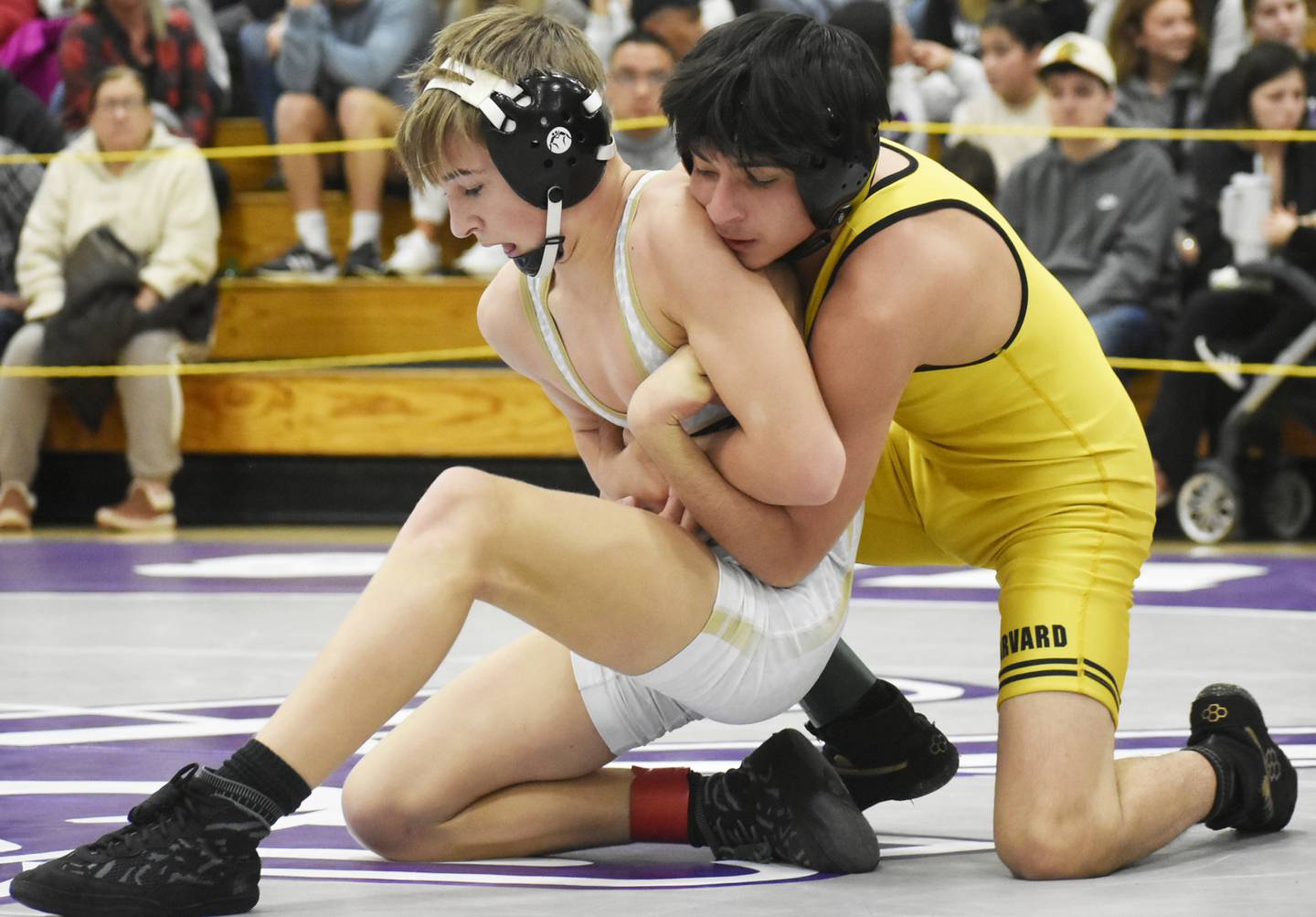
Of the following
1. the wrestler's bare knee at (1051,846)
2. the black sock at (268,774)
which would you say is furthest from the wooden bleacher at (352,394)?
the black sock at (268,774)

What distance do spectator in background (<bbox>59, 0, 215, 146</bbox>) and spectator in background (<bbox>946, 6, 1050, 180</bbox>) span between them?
2728 millimetres

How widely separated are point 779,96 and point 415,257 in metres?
4.61

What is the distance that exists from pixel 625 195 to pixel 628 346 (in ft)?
0.63

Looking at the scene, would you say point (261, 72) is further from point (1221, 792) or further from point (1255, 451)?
point (1221, 792)

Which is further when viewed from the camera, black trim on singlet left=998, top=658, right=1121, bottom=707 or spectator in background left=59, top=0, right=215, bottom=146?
spectator in background left=59, top=0, right=215, bottom=146

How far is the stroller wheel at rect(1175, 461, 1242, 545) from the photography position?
5.78 m

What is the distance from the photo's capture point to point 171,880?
2.08 metres

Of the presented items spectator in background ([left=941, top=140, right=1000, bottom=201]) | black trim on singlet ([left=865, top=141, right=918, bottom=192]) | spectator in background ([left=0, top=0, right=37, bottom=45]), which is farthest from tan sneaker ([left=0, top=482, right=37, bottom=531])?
black trim on singlet ([left=865, top=141, right=918, bottom=192])

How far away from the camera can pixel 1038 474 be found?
8.55ft

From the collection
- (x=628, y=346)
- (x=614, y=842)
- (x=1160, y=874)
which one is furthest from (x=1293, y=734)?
(x=628, y=346)

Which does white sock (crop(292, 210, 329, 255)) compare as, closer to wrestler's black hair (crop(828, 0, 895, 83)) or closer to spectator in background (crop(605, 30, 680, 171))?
spectator in background (crop(605, 30, 680, 171))

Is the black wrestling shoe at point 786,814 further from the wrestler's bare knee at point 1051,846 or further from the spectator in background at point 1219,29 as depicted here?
the spectator in background at point 1219,29

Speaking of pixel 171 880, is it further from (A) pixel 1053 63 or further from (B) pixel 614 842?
(A) pixel 1053 63

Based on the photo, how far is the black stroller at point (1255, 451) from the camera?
575cm
